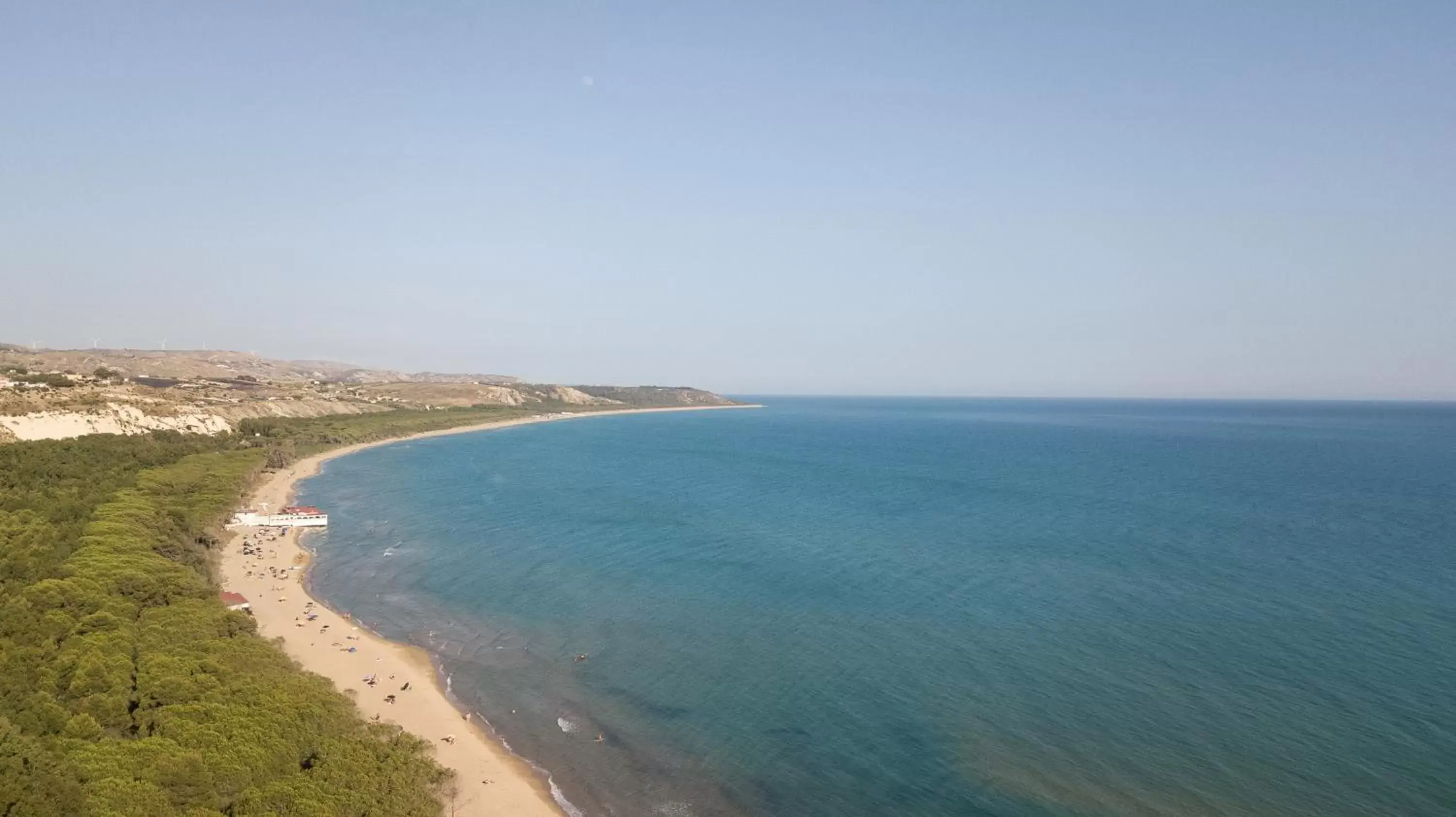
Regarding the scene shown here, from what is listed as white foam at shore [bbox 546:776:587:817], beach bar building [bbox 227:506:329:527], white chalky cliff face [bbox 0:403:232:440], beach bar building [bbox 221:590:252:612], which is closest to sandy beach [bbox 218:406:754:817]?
white foam at shore [bbox 546:776:587:817]

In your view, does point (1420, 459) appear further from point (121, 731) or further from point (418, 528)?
point (121, 731)

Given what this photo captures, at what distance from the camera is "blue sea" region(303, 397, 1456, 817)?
31578 mm

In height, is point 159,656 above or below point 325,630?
above

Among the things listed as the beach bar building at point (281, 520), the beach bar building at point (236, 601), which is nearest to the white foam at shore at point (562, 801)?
the beach bar building at point (236, 601)

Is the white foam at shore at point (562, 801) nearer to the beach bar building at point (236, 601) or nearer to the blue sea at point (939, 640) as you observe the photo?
the blue sea at point (939, 640)

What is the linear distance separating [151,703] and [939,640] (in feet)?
138

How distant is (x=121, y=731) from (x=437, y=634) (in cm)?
2245

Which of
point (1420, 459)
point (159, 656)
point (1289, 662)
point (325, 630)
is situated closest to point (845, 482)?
point (1289, 662)

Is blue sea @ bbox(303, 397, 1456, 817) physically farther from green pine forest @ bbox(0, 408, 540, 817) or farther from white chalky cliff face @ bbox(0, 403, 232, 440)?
white chalky cliff face @ bbox(0, 403, 232, 440)


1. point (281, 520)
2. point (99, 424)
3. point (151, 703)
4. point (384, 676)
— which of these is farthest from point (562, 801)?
point (99, 424)

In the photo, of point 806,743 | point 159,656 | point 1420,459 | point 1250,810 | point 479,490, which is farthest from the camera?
point 1420,459

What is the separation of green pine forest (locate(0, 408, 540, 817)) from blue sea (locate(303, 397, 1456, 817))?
860cm

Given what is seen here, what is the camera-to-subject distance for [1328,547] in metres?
69.1

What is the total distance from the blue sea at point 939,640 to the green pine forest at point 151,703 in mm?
8604
